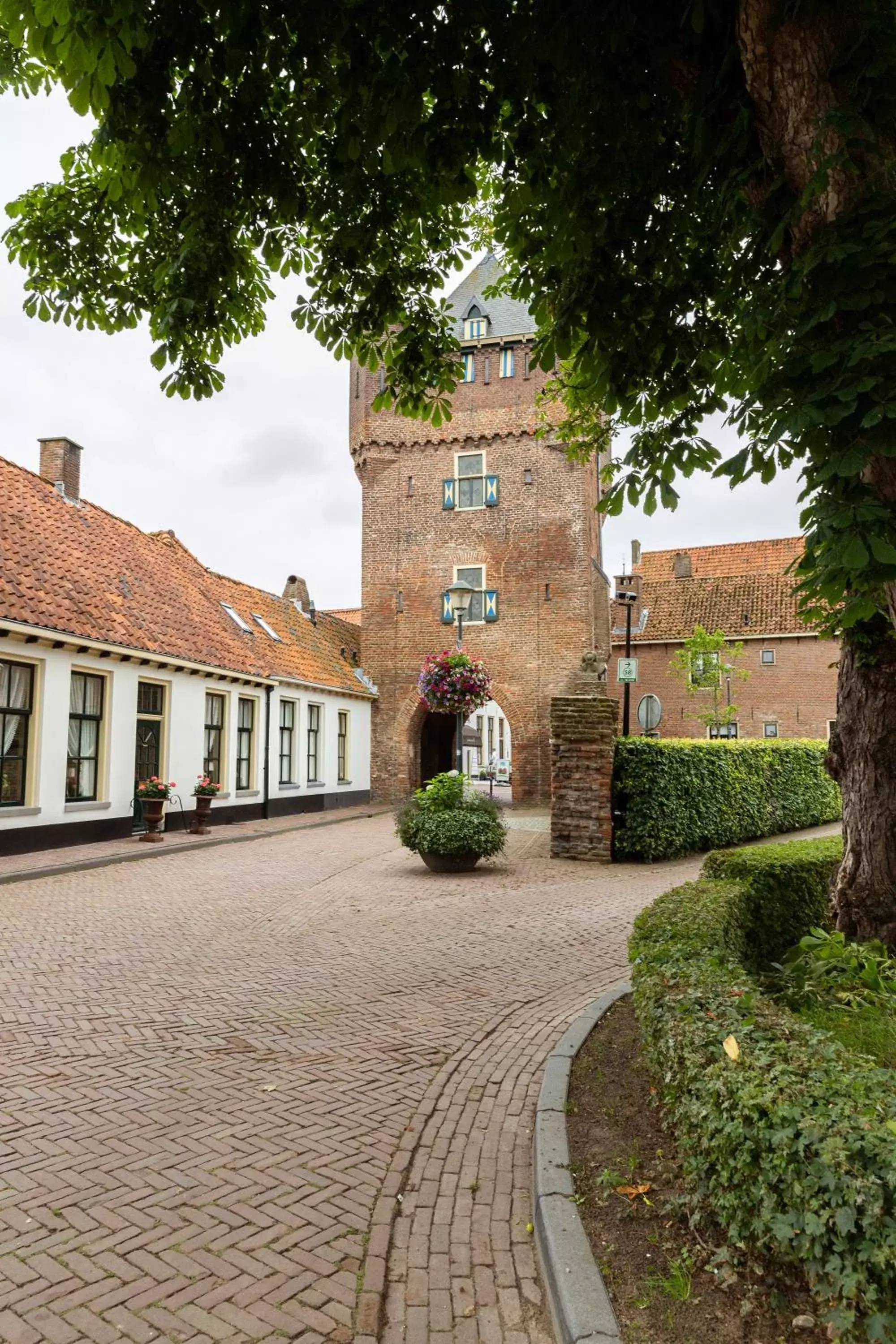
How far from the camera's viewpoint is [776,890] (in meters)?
7.19

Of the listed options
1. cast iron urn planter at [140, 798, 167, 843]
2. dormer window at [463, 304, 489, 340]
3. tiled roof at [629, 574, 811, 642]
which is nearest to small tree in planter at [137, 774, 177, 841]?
cast iron urn planter at [140, 798, 167, 843]

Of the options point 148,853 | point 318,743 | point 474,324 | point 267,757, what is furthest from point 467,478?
point 148,853

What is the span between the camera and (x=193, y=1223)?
10.4 feet

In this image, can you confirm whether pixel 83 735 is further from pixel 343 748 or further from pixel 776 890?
pixel 776 890

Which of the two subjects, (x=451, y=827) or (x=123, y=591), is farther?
(x=123, y=591)

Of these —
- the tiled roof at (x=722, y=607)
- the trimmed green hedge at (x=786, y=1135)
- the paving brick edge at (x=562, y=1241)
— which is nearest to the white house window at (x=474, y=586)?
the tiled roof at (x=722, y=607)

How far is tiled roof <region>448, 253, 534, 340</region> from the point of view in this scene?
1029 inches

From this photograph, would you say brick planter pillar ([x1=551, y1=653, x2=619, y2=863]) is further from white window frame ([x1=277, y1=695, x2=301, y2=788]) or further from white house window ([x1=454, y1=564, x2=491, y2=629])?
white house window ([x1=454, y1=564, x2=491, y2=629])

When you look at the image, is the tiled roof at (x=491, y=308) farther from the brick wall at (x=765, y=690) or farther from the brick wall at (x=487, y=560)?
the brick wall at (x=765, y=690)

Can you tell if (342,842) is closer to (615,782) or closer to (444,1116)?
(615,782)

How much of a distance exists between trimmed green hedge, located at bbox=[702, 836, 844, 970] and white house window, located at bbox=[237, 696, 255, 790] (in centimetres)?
1398

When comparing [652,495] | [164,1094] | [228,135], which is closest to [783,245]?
[652,495]

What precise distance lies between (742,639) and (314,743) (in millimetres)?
16564

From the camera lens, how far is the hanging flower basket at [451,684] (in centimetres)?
1503
